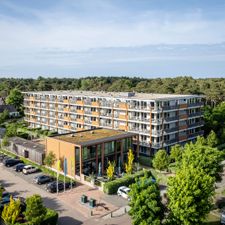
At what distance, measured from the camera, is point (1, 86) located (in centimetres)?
16675

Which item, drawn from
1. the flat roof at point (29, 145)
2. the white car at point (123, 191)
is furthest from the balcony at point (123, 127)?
the white car at point (123, 191)

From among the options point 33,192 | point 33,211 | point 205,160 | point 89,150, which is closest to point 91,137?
point 89,150

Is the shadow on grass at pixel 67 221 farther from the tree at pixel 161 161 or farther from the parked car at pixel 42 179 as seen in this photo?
the tree at pixel 161 161

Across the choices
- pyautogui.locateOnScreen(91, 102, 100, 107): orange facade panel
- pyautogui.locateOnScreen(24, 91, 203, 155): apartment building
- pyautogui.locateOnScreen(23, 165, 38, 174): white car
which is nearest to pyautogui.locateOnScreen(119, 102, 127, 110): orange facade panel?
pyautogui.locateOnScreen(24, 91, 203, 155): apartment building

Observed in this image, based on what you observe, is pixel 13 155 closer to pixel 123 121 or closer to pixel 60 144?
pixel 60 144

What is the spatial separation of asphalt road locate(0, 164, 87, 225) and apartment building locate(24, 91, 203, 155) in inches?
941

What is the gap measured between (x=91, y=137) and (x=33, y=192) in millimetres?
15156

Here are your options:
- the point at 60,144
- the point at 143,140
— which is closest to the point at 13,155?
the point at 60,144

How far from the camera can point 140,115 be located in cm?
6247

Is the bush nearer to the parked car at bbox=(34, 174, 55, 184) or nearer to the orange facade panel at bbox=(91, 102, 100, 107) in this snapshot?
the parked car at bbox=(34, 174, 55, 184)

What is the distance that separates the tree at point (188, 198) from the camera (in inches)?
1123

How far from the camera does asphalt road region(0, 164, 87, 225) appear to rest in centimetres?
3571

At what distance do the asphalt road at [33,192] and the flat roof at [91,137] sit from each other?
29.0ft

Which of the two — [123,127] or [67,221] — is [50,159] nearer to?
[67,221]
